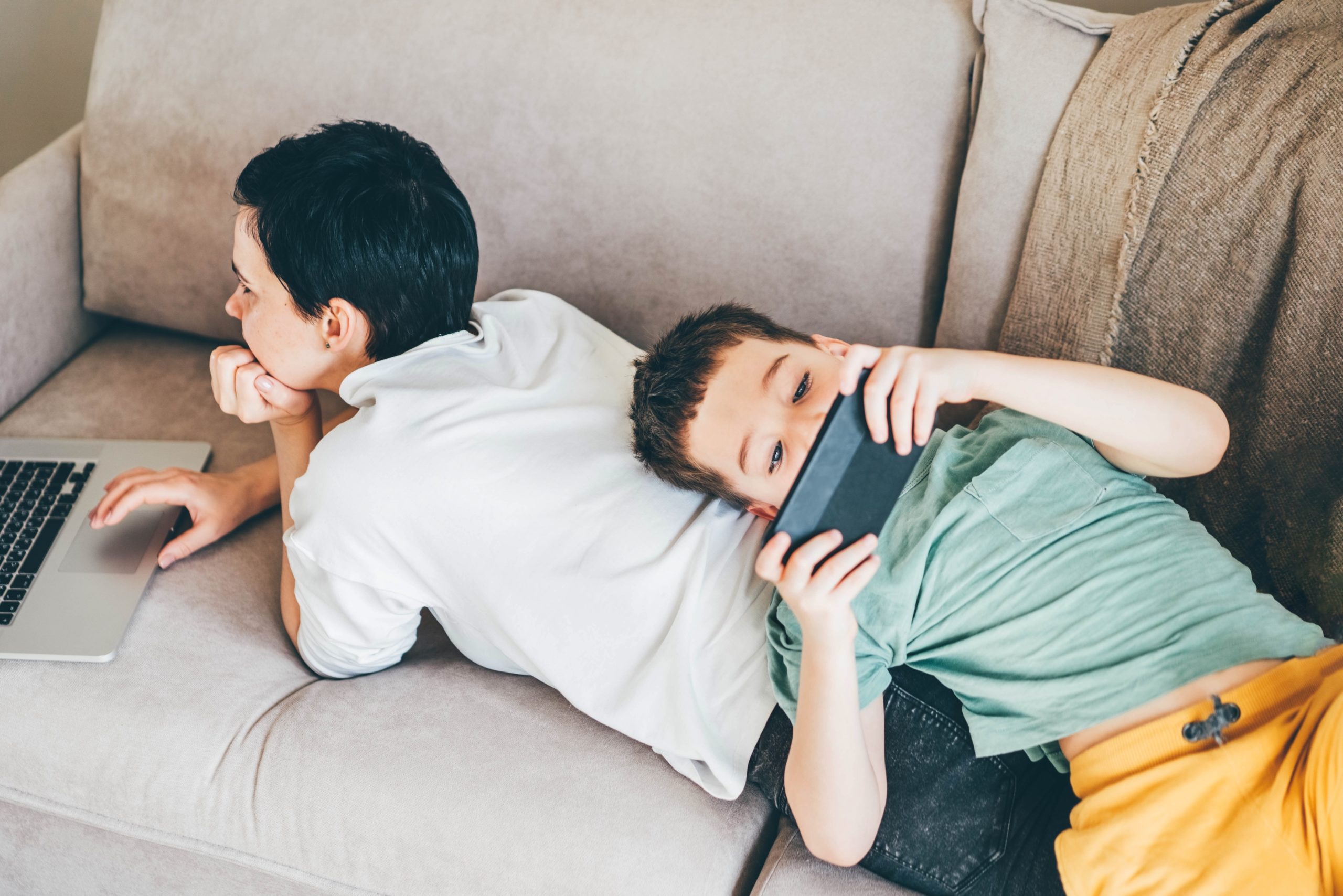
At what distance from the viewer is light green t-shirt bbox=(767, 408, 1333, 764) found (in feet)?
2.95

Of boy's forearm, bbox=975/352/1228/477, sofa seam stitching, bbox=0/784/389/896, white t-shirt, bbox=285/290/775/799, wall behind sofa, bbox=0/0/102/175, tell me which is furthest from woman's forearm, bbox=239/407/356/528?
wall behind sofa, bbox=0/0/102/175

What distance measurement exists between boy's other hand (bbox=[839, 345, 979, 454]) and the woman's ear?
60 cm

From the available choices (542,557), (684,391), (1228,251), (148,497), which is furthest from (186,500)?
(1228,251)

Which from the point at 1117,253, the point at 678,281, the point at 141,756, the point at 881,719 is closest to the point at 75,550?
the point at 141,756

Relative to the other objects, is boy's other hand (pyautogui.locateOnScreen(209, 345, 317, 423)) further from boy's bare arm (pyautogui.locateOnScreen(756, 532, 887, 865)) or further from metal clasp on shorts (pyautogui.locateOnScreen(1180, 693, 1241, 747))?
metal clasp on shorts (pyautogui.locateOnScreen(1180, 693, 1241, 747))

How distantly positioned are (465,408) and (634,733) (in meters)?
0.42

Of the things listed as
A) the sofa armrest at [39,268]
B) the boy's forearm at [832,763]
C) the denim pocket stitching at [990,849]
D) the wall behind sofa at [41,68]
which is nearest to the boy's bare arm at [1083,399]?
the boy's forearm at [832,763]

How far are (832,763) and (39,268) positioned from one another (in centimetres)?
151

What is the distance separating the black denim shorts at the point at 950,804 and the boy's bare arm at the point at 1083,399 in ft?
1.12

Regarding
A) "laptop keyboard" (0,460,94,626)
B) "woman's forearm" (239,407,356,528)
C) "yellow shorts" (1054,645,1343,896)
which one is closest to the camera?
"yellow shorts" (1054,645,1343,896)

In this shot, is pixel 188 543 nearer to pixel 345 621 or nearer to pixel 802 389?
pixel 345 621

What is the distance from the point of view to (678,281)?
138 centimetres

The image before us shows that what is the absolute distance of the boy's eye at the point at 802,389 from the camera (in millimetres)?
968

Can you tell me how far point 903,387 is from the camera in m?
0.87
